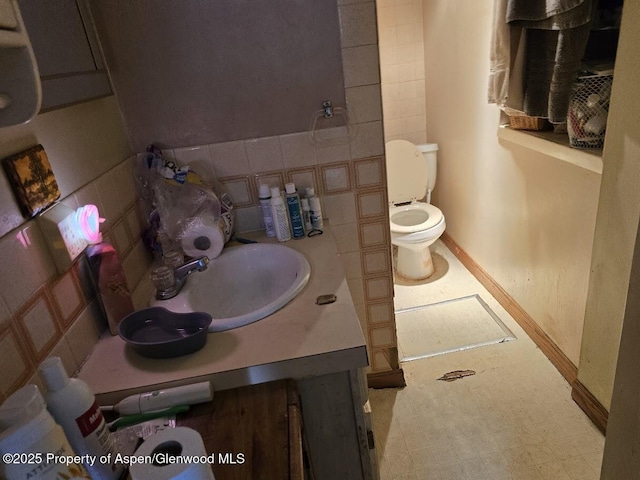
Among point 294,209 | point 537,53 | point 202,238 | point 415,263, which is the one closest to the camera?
point 202,238

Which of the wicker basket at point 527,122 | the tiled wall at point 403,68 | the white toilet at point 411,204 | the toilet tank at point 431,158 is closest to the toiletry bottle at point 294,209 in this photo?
the wicker basket at point 527,122

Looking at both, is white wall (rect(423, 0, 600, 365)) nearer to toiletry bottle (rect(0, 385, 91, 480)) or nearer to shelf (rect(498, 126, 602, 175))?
shelf (rect(498, 126, 602, 175))

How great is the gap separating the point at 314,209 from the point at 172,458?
0.98 meters

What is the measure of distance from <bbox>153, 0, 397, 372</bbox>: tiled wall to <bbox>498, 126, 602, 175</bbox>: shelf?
64 cm

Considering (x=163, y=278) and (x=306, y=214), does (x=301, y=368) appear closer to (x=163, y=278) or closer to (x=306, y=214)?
(x=163, y=278)

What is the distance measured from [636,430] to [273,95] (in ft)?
4.07

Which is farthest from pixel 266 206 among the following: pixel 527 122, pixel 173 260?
pixel 527 122

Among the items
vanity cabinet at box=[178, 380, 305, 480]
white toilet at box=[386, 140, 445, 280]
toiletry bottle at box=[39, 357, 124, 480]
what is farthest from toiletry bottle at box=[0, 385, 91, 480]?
white toilet at box=[386, 140, 445, 280]

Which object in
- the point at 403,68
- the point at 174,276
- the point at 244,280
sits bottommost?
the point at 244,280

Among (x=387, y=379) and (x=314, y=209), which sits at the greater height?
(x=314, y=209)

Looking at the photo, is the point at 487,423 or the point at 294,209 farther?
the point at 487,423

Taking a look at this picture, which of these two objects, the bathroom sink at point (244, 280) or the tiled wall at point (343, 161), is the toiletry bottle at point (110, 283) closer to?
the bathroom sink at point (244, 280)

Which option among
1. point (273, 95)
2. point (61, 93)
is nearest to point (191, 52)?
point (273, 95)

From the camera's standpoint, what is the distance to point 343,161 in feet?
4.61
